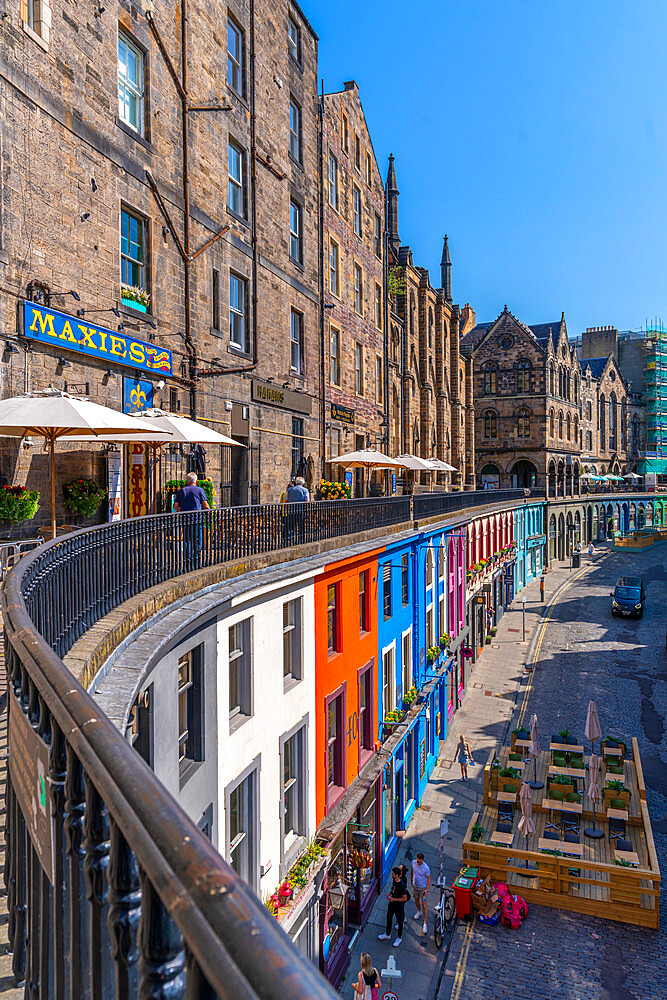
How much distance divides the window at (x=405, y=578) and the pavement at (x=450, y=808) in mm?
6554

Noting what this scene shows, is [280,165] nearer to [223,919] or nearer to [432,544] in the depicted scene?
[432,544]

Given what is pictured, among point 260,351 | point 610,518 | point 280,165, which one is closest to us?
point 260,351

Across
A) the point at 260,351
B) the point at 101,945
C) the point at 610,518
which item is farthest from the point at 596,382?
the point at 101,945

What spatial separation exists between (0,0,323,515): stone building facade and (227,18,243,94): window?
0.17 feet

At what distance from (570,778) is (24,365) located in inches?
680

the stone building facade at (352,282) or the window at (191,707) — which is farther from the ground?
the stone building facade at (352,282)

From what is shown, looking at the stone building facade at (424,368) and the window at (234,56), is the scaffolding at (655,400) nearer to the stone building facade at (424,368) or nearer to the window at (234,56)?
the stone building facade at (424,368)

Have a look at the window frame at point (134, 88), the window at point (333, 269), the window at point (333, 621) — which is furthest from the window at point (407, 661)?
the window frame at point (134, 88)

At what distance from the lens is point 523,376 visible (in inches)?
2640

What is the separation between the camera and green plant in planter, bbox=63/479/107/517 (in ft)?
39.6

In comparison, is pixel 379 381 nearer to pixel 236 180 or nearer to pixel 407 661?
pixel 236 180

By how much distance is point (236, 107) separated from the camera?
1914cm

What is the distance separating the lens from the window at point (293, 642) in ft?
41.3

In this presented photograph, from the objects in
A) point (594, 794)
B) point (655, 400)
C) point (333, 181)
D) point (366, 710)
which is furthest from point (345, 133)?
point (655, 400)
